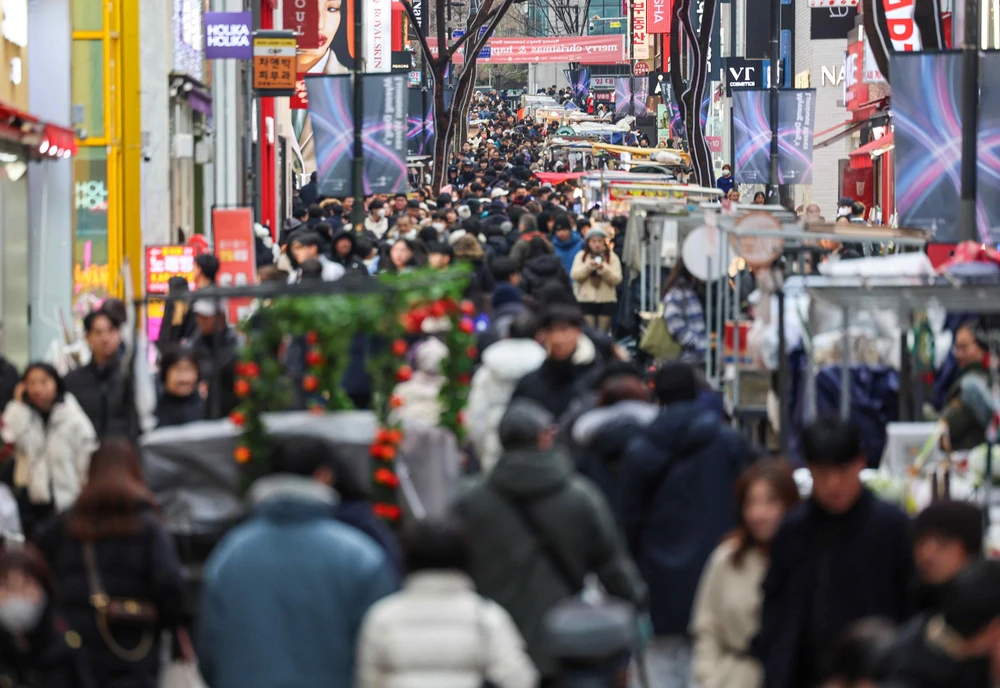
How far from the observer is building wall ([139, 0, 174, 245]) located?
21.3 metres

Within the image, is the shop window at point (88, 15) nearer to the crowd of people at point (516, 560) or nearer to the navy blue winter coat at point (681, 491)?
the crowd of people at point (516, 560)

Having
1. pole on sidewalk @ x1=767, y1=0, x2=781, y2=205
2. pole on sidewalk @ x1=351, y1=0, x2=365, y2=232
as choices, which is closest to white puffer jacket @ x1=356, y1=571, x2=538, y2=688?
pole on sidewalk @ x1=351, y1=0, x2=365, y2=232

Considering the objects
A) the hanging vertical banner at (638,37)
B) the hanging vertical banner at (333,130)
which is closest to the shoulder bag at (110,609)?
the hanging vertical banner at (333,130)

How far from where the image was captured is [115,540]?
6691 mm

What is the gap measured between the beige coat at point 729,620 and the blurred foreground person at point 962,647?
2.11 m

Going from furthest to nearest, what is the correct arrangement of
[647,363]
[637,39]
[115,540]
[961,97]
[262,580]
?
[637,39]
[647,363]
[961,97]
[115,540]
[262,580]

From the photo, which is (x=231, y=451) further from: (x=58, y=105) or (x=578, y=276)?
(x=58, y=105)

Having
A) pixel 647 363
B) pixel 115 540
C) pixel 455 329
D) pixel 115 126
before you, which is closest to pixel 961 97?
pixel 647 363

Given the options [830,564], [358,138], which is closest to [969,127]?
[830,564]

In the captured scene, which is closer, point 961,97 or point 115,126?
point 961,97

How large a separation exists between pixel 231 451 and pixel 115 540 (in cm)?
171

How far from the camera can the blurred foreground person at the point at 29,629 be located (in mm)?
6164

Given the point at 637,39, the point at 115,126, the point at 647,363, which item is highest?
the point at 637,39

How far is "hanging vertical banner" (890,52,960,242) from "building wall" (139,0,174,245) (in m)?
8.86
